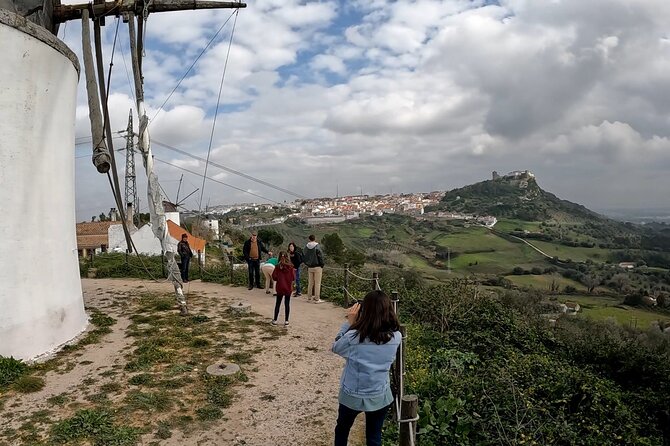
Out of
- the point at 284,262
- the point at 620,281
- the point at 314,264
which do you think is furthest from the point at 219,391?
the point at 620,281

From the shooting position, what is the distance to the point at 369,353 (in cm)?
310

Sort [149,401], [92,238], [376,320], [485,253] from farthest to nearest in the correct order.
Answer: [485,253]
[92,238]
[149,401]
[376,320]

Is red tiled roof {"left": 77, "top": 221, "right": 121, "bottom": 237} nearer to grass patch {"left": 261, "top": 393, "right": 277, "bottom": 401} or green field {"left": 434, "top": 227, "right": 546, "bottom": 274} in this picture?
green field {"left": 434, "top": 227, "right": 546, "bottom": 274}

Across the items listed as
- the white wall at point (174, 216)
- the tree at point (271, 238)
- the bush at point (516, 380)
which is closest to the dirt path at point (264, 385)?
the bush at point (516, 380)

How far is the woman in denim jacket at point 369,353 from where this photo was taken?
3100 millimetres

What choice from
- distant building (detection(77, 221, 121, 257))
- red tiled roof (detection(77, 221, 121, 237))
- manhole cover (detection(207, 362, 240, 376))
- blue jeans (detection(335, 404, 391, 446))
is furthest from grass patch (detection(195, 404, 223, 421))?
red tiled roof (detection(77, 221, 121, 237))

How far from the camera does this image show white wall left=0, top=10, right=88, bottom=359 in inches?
249

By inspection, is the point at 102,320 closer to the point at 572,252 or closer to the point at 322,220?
the point at 572,252

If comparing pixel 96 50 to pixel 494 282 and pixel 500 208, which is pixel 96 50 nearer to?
pixel 494 282

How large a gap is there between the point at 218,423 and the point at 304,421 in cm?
89

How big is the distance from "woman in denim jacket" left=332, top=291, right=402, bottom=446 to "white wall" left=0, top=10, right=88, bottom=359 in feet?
18.0

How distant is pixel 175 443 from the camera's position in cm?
438

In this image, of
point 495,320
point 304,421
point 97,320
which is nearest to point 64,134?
point 97,320

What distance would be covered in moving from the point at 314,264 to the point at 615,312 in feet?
59.2
